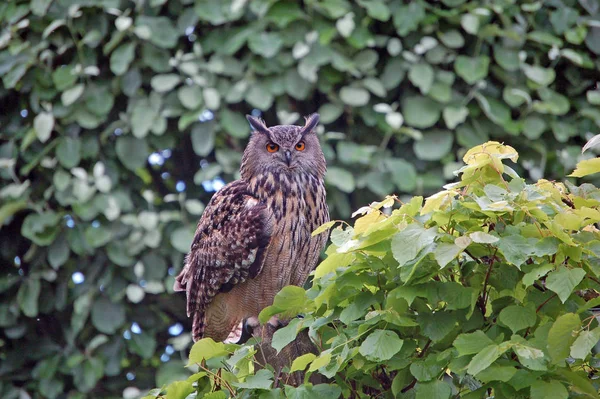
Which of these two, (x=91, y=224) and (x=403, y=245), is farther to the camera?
(x=91, y=224)

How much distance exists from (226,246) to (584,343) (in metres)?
1.90

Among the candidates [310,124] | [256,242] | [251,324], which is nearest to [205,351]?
→ [256,242]

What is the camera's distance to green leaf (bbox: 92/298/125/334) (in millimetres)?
4105

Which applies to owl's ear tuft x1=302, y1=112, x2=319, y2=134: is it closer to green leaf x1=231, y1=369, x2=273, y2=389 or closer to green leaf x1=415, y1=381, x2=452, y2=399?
green leaf x1=231, y1=369, x2=273, y2=389

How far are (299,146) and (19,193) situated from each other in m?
1.54

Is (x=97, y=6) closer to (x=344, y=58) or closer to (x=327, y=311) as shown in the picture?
(x=344, y=58)

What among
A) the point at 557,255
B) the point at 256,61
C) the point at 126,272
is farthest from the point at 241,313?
the point at 557,255

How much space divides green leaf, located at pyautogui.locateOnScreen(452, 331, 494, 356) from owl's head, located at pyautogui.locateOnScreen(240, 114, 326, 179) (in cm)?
183

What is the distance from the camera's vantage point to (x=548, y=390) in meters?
1.54

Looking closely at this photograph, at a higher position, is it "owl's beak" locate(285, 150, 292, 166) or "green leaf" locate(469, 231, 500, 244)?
"green leaf" locate(469, 231, 500, 244)

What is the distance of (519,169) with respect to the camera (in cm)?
420

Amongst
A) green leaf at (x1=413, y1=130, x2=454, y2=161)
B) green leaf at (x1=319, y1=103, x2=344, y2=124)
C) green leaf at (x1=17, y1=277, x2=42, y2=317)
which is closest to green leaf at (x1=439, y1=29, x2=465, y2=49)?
green leaf at (x1=413, y1=130, x2=454, y2=161)

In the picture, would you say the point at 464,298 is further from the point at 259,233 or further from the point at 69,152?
the point at 69,152

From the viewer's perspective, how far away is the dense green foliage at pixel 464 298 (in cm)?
156
